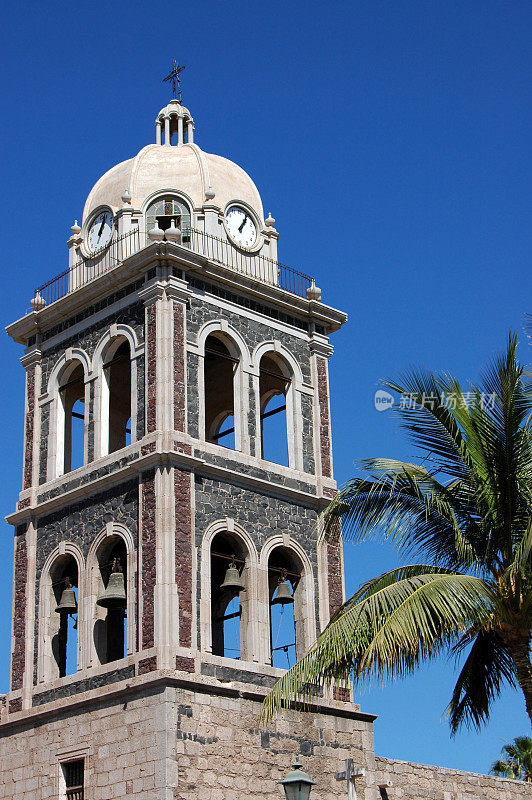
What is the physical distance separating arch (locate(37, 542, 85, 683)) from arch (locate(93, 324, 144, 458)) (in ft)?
7.47

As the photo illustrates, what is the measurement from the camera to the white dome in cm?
3020

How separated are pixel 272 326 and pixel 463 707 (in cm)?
1146

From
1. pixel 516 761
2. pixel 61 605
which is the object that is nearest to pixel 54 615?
pixel 61 605

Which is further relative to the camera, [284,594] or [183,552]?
[284,594]

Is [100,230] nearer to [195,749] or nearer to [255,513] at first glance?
[255,513]

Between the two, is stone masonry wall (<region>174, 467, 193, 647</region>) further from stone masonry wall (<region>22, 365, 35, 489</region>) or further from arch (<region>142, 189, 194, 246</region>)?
arch (<region>142, 189, 194, 246</region>)

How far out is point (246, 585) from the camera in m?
27.0

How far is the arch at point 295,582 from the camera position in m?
27.3

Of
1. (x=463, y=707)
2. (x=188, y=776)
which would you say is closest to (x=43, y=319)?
(x=188, y=776)

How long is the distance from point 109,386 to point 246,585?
5564 millimetres

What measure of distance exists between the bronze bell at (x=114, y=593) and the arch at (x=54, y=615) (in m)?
0.89

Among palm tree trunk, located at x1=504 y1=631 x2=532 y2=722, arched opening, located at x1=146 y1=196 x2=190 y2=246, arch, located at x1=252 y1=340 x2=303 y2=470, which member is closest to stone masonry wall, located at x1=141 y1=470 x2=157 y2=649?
arch, located at x1=252 y1=340 x2=303 y2=470

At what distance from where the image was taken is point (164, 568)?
25.2 meters

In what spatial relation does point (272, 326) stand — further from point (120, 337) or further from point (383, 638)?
point (383, 638)
